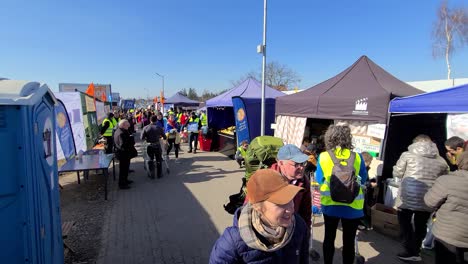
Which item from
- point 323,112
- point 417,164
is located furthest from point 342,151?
point 323,112

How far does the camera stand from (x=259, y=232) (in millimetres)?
1469

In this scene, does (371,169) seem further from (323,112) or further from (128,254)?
(128,254)

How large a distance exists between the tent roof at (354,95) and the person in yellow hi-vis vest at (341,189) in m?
2.84

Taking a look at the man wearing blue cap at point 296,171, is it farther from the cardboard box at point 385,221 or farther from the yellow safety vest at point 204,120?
the yellow safety vest at point 204,120

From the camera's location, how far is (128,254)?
13.0 ft

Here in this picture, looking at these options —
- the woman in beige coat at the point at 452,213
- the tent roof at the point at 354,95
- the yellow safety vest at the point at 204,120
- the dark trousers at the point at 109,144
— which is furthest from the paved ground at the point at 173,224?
the yellow safety vest at the point at 204,120

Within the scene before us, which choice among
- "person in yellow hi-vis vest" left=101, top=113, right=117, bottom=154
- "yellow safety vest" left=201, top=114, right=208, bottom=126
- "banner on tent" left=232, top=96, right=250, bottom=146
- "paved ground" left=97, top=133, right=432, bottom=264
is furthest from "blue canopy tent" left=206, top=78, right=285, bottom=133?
"person in yellow hi-vis vest" left=101, top=113, right=117, bottom=154

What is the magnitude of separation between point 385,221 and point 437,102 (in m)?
2.00

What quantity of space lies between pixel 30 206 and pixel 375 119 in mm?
5411

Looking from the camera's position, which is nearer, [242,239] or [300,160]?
[242,239]

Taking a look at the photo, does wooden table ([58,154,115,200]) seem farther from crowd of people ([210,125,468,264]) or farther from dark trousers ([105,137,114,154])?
crowd of people ([210,125,468,264])

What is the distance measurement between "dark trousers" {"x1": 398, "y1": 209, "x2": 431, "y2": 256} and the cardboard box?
1.82ft

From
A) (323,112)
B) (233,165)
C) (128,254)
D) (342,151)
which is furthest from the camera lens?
(233,165)

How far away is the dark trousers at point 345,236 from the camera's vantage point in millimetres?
2945
